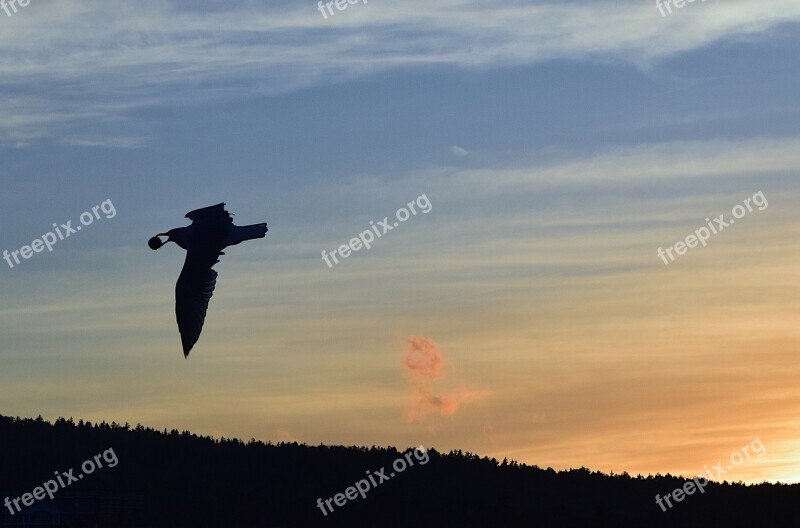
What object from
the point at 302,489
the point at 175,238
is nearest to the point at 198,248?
the point at 175,238

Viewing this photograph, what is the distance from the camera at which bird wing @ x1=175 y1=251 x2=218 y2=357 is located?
2919cm

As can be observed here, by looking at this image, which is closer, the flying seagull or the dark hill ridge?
the flying seagull

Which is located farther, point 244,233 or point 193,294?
point 193,294

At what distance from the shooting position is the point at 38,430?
9462cm

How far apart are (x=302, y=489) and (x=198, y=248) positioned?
55653 mm

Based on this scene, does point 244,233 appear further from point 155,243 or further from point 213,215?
point 155,243

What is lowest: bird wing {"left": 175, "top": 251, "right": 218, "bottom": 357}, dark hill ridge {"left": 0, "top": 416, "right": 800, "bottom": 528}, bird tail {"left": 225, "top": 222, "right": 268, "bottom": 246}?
bird wing {"left": 175, "top": 251, "right": 218, "bottom": 357}

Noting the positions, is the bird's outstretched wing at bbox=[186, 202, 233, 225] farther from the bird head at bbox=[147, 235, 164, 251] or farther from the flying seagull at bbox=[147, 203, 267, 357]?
the bird head at bbox=[147, 235, 164, 251]

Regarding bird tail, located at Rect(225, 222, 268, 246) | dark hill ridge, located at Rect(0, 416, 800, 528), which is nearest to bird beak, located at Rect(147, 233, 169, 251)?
bird tail, located at Rect(225, 222, 268, 246)

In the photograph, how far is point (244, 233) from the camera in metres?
29.2

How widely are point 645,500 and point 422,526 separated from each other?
50.0 feet

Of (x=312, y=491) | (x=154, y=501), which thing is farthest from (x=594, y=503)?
(x=154, y=501)

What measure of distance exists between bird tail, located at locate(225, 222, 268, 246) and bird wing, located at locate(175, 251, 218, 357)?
821 millimetres

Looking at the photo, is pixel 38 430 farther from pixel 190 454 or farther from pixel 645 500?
pixel 645 500
